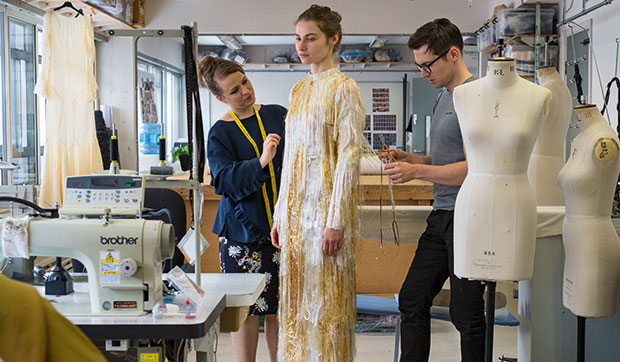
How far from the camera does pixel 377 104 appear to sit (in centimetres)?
1101

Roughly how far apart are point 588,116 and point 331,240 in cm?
103

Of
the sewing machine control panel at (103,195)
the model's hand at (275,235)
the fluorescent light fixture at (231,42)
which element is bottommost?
the model's hand at (275,235)

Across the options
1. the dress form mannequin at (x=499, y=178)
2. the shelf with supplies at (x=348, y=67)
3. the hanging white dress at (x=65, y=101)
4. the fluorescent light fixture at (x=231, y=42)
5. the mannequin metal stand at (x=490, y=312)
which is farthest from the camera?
the shelf with supplies at (x=348, y=67)

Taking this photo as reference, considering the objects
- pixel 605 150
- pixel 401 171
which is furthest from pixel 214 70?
pixel 605 150

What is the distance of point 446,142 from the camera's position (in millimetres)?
2562

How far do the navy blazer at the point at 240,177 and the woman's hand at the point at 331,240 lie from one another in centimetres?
47

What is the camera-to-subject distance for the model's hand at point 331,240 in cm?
244

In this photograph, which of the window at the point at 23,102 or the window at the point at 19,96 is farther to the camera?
the window at the point at 23,102

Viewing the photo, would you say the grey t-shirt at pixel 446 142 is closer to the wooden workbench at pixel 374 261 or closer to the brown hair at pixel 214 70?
the brown hair at pixel 214 70

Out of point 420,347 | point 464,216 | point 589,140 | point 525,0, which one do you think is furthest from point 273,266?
point 525,0

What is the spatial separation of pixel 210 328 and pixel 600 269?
53.8 inches

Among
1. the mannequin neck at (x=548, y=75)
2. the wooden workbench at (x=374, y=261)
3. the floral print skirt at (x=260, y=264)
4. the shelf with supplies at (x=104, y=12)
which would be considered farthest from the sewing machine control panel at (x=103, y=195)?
Result: the shelf with supplies at (x=104, y=12)

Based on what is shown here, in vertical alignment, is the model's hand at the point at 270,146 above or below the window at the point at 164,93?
below

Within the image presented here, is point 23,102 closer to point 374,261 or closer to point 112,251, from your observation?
point 374,261
